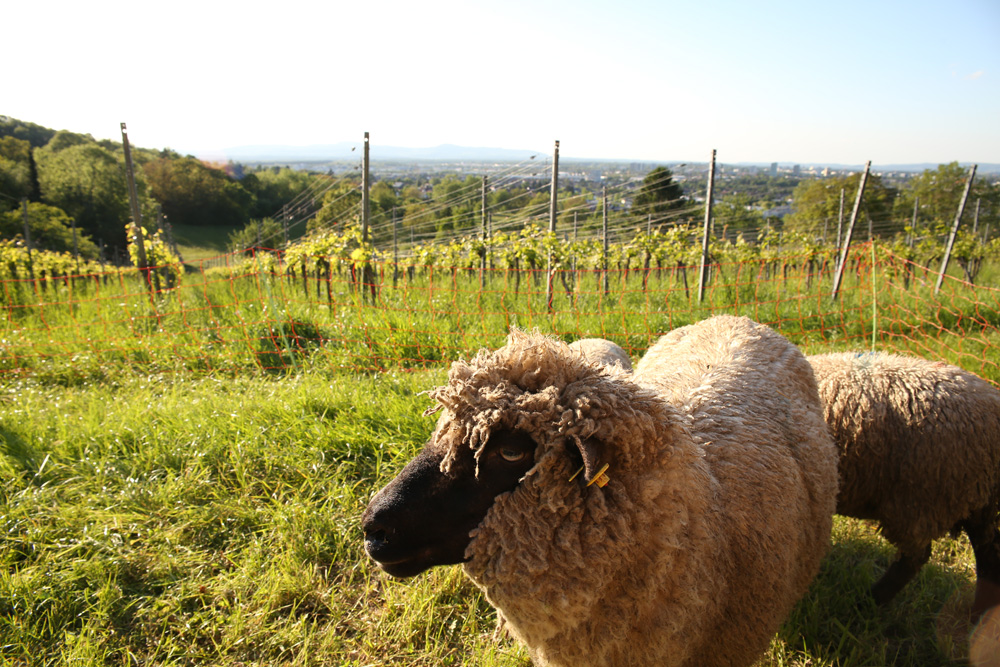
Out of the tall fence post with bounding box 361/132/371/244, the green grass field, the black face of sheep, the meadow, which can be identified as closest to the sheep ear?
the black face of sheep

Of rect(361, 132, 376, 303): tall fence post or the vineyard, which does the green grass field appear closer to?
the vineyard

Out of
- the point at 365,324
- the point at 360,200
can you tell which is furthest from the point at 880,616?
the point at 360,200

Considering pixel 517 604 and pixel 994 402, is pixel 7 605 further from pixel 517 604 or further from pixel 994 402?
pixel 994 402

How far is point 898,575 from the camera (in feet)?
9.45

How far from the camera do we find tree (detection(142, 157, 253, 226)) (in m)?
61.3

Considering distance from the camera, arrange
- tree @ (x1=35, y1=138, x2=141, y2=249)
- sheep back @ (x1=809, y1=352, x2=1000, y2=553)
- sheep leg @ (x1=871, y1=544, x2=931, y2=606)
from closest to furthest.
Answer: sheep back @ (x1=809, y1=352, x2=1000, y2=553), sheep leg @ (x1=871, y1=544, x2=931, y2=606), tree @ (x1=35, y1=138, x2=141, y2=249)

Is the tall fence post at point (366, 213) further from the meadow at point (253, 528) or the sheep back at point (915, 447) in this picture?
the sheep back at point (915, 447)

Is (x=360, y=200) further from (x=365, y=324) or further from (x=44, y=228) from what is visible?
(x=44, y=228)

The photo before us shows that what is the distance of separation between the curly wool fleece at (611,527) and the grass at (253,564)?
94 cm

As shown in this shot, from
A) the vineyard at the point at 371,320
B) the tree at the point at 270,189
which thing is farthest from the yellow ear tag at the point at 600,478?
the tree at the point at 270,189

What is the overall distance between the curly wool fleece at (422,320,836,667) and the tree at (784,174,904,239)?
32508 mm

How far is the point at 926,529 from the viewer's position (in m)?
2.75

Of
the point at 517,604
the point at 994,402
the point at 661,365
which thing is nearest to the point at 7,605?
the point at 517,604

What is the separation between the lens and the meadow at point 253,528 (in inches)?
99.9
